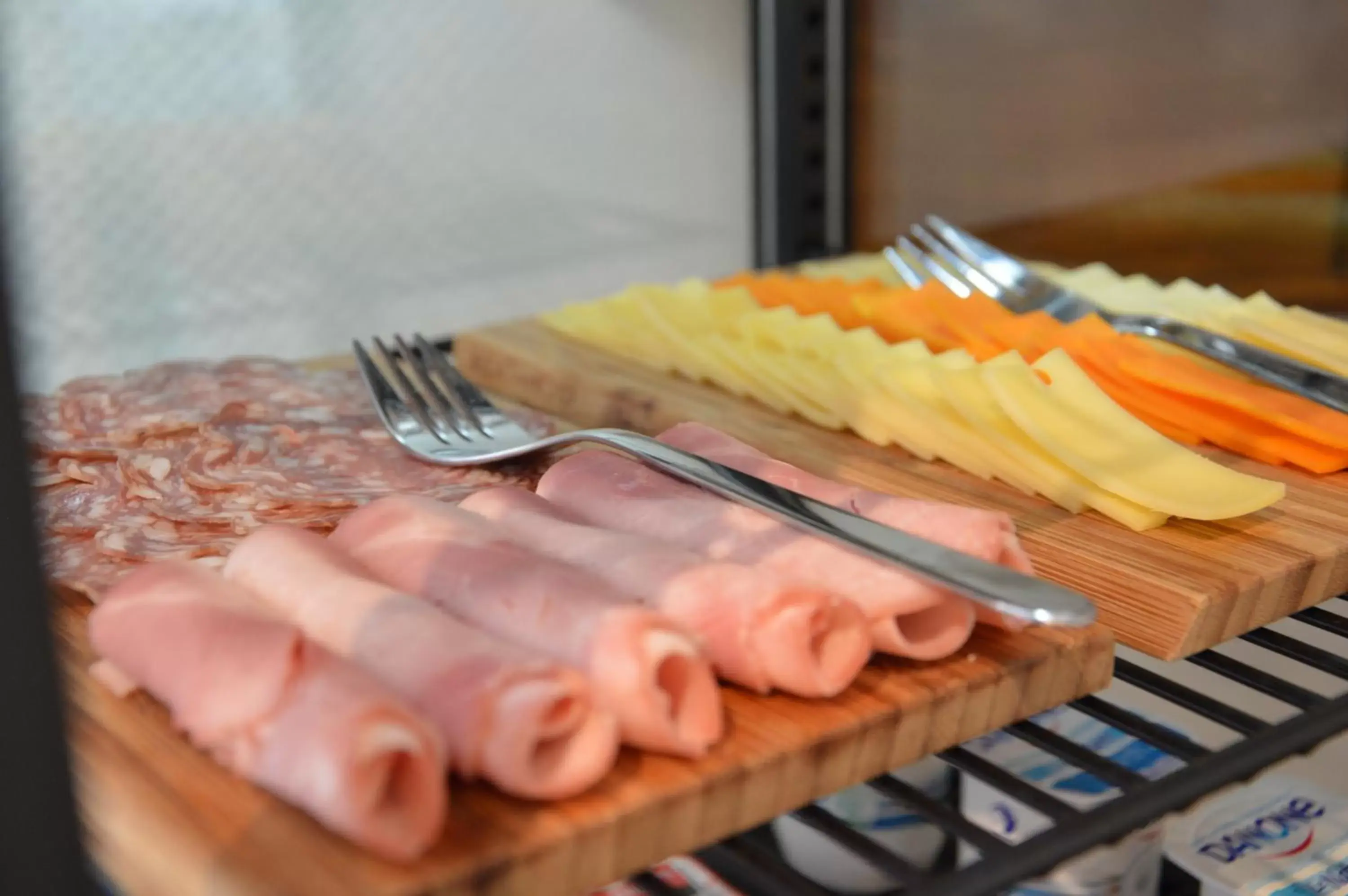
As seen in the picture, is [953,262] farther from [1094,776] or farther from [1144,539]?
[1094,776]

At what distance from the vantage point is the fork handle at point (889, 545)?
503 mm

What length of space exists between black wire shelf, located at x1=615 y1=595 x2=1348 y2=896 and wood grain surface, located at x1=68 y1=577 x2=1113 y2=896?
0.05 ft

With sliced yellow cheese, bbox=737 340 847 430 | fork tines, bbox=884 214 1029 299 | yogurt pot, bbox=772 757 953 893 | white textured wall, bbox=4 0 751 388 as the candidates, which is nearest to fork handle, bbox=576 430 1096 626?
sliced yellow cheese, bbox=737 340 847 430

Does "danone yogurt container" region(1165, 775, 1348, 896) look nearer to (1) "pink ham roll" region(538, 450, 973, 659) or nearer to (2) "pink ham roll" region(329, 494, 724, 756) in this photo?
(1) "pink ham roll" region(538, 450, 973, 659)

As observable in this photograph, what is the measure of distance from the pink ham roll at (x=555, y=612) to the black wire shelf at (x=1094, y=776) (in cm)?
6

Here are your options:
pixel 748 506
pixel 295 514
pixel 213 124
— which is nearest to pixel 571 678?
pixel 748 506

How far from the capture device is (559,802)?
0.46m

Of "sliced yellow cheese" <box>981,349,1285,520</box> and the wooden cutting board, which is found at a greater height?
"sliced yellow cheese" <box>981,349,1285,520</box>

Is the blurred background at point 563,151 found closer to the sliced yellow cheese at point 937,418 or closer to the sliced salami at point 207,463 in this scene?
the sliced salami at point 207,463

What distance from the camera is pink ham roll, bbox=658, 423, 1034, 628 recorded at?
1.95ft

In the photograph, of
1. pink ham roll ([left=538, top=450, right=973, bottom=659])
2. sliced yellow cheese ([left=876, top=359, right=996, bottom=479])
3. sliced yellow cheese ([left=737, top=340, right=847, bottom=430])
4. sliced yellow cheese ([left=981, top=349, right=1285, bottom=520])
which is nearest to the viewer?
pink ham roll ([left=538, top=450, right=973, bottom=659])

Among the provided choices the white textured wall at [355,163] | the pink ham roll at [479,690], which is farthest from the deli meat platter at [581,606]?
the white textured wall at [355,163]

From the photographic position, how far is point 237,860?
16.8 inches

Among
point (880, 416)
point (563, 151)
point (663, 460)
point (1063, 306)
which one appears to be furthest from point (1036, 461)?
point (563, 151)
